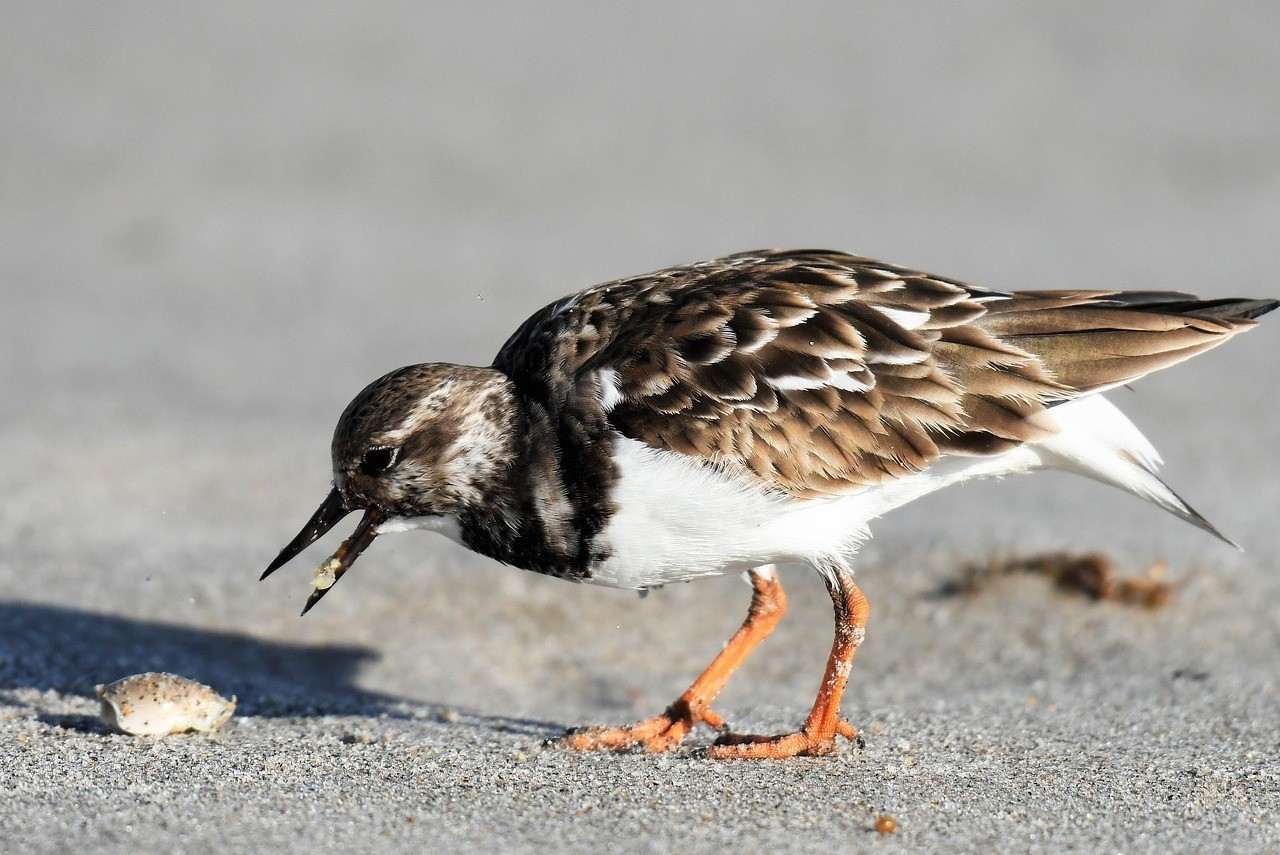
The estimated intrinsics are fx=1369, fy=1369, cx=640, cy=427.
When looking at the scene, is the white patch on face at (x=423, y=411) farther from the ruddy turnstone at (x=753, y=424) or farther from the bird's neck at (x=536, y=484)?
the bird's neck at (x=536, y=484)

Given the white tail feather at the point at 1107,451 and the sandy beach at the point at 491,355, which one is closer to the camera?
the sandy beach at the point at 491,355

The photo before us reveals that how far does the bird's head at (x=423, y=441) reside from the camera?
4.12m

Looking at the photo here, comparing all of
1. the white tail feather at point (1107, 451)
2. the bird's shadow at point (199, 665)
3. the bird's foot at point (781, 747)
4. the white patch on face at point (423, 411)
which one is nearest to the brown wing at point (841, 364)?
the white tail feather at point (1107, 451)

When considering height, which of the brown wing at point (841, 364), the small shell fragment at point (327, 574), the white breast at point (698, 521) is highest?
the brown wing at point (841, 364)

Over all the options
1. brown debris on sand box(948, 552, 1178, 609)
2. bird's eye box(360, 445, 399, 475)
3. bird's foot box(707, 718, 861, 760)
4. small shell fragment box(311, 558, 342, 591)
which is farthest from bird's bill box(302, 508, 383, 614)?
brown debris on sand box(948, 552, 1178, 609)

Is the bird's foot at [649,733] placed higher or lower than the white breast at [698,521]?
lower

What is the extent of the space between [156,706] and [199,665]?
1327 mm

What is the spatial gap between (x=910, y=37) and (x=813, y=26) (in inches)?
35.9

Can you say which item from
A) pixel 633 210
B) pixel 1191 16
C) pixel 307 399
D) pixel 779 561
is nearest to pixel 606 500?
pixel 779 561

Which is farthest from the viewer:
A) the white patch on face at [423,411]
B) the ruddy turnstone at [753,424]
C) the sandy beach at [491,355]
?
the white patch on face at [423,411]

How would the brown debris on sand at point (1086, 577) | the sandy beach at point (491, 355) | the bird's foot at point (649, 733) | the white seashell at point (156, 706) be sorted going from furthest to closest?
1. the brown debris on sand at point (1086, 577)
2. the bird's foot at point (649, 733)
3. the white seashell at point (156, 706)
4. the sandy beach at point (491, 355)

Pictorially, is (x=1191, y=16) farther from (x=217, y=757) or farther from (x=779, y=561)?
(x=217, y=757)

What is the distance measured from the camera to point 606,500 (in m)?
3.95

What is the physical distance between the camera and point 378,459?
414cm
